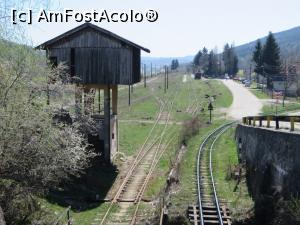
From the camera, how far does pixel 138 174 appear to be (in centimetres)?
2748

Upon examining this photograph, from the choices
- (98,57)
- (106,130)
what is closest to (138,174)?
(106,130)

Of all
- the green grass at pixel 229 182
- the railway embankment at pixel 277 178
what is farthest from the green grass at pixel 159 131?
the railway embankment at pixel 277 178

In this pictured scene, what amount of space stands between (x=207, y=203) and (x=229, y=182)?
3.93 m

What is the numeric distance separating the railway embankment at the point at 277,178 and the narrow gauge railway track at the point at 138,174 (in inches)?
214

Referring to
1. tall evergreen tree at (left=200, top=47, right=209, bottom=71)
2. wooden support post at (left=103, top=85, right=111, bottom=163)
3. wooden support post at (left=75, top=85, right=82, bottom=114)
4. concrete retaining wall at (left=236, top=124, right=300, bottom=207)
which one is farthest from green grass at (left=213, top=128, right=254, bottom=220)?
tall evergreen tree at (left=200, top=47, right=209, bottom=71)

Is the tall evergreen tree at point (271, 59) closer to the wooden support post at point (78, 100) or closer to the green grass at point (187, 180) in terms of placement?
the green grass at point (187, 180)

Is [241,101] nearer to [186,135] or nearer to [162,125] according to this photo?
[162,125]

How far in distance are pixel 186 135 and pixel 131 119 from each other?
1482 cm

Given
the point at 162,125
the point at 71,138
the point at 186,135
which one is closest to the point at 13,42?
the point at 71,138

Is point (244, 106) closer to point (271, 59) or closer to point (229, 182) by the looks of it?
point (271, 59)

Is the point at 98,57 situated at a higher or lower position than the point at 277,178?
higher

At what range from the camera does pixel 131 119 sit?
51.7 m

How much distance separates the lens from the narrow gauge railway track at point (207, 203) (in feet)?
51.9

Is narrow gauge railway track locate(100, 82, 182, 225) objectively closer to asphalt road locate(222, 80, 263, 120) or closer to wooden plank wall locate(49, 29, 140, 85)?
wooden plank wall locate(49, 29, 140, 85)
